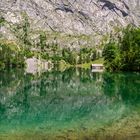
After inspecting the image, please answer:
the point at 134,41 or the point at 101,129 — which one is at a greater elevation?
the point at 134,41

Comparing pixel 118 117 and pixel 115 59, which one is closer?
pixel 118 117

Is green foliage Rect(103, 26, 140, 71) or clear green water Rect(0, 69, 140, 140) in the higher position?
green foliage Rect(103, 26, 140, 71)

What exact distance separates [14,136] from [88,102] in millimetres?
29855

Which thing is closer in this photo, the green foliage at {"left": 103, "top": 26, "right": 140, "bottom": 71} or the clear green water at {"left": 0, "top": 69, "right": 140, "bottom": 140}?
the clear green water at {"left": 0, "top": 69, "right": 140, "bottom": 140}

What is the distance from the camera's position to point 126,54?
162 meters

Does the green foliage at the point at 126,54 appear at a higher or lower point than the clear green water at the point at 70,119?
higher

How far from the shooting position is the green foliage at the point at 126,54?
514 feet

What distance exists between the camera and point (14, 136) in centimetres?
3216

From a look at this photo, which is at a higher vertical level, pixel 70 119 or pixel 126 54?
pixel 126 54

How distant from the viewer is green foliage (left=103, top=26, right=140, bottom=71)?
157 meters

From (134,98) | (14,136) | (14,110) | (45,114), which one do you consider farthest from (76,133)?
(134,98)

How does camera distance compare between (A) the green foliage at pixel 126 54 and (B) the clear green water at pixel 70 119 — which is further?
(A) the green foliage at pixel 126 54

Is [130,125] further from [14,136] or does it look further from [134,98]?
[134,98]

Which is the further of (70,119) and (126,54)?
(126,54)
